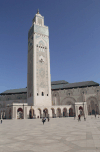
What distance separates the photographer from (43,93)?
196 ft

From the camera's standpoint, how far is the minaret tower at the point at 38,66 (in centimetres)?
5818

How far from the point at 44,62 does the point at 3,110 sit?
28453 millimetres

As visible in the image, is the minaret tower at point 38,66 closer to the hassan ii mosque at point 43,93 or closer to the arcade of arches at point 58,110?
the hassan ii mosque at point 43,93

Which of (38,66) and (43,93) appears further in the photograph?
(38,66)

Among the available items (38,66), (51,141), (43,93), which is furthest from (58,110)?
(51,141)

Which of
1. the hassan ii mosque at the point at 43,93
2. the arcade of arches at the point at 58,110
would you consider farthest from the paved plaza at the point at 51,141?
the hassan ii mosque at the point at 43,93

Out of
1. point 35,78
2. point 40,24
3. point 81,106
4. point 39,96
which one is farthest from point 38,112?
point 40,24

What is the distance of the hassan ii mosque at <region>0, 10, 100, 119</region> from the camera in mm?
55219

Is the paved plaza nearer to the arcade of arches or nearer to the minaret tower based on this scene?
the arcade of arches

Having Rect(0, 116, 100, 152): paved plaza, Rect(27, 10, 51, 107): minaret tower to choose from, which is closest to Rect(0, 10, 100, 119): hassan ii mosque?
Rect(27, 10, 51, 107): minaret tower

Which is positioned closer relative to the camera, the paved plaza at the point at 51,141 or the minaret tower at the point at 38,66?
the paved plaza at the point at 51,141

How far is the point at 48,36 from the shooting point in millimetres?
67562

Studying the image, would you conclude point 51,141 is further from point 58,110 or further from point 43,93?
point 58,110

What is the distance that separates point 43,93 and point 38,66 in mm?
11502
